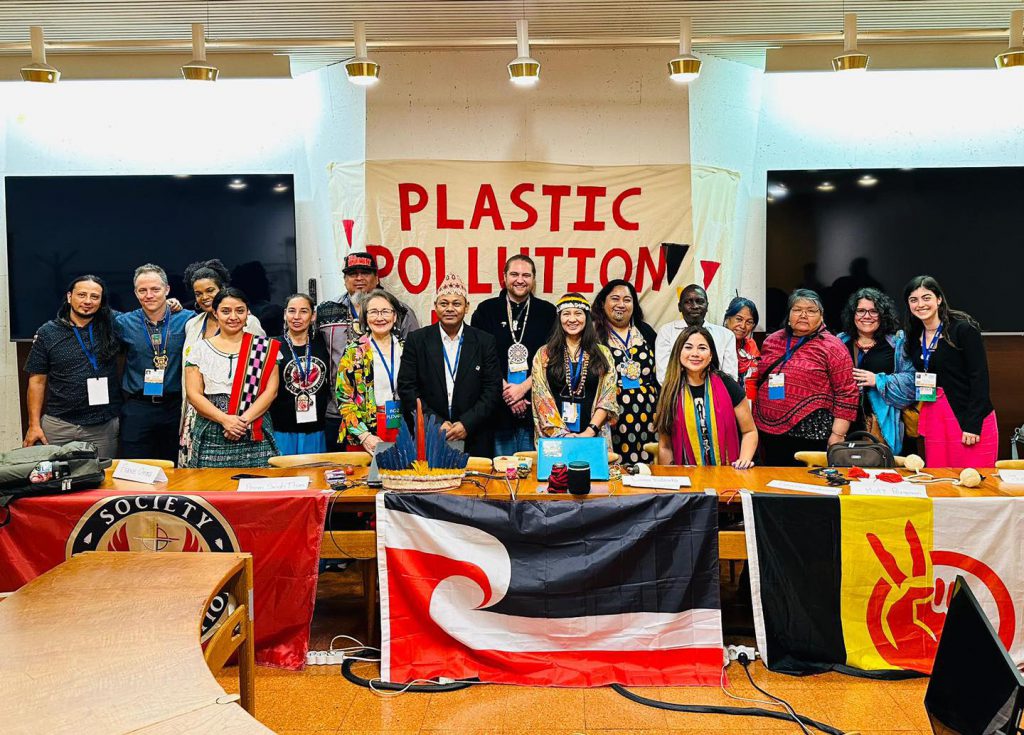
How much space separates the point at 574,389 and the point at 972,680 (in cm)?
336

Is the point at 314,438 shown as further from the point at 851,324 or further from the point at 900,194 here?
the point at 900,194

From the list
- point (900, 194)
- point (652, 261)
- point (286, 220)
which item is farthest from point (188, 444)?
point (900, 194)

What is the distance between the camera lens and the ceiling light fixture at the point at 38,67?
209 inches

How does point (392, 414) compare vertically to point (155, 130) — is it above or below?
below

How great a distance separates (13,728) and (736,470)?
317 centimetres

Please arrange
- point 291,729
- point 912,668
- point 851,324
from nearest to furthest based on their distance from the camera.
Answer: point 291,729, point 912,668, point 851,324

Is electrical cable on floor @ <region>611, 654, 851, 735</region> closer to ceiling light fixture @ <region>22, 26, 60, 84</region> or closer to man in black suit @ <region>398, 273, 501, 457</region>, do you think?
man in black suit @ <region>398, 273, 501, 457</region>

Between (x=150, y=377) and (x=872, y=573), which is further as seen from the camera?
(x=150, y=377)

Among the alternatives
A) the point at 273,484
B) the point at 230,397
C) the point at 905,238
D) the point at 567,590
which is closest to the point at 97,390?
the point at 230,397

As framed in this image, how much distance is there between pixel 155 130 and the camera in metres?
6.66

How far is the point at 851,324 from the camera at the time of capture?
19.3ft

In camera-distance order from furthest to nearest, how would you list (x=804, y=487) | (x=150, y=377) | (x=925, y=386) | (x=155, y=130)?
(x=155, y=130), (x=150, y=377), (x=925, y=386), (x=804, y=487)

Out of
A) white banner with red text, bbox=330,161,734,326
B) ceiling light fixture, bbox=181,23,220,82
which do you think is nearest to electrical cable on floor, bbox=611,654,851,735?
white banner with red text, bbox=330,161,734,326

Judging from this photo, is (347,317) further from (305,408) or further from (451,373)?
(451,373)
